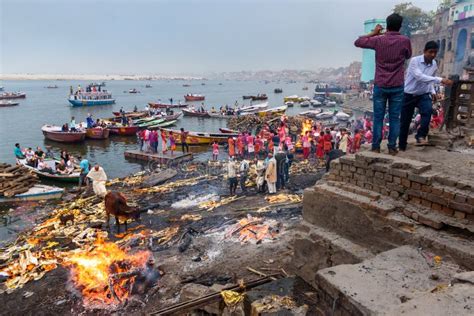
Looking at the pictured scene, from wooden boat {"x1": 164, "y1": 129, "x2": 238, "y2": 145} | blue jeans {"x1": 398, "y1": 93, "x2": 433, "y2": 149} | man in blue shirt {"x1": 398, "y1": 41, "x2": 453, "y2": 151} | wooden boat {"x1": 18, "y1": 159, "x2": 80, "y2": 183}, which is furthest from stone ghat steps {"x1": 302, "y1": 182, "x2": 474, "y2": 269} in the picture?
wooden boat {"x1": 164, "y1": 129, "x2": 238, "y2": 145}

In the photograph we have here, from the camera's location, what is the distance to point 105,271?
8672 mm

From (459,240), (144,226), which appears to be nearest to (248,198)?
(144,226)

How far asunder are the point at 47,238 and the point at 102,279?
489cm

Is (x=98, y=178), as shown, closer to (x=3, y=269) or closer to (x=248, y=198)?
(x=3, y=269)

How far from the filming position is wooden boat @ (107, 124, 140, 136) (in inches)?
1459

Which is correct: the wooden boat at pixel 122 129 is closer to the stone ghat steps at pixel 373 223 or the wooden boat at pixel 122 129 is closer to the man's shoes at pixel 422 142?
the stone ghat steps at pixel 373 223

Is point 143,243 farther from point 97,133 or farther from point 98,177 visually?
point 97,133

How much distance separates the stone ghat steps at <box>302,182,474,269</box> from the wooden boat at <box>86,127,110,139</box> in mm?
32276

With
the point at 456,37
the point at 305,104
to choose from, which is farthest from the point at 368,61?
the point at 456,37

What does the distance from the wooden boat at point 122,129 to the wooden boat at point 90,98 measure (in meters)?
27.4

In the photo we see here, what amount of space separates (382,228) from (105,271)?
677 centimetres

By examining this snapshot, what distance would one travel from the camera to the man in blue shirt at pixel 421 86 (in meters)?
5.83

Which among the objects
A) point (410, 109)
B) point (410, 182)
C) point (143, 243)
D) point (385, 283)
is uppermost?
point (410, 109)

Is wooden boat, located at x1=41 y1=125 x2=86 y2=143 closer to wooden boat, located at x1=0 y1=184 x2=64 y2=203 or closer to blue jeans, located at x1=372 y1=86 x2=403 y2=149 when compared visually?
wooden boat, located at x1=0 y1=184 x2=64 y2=203
